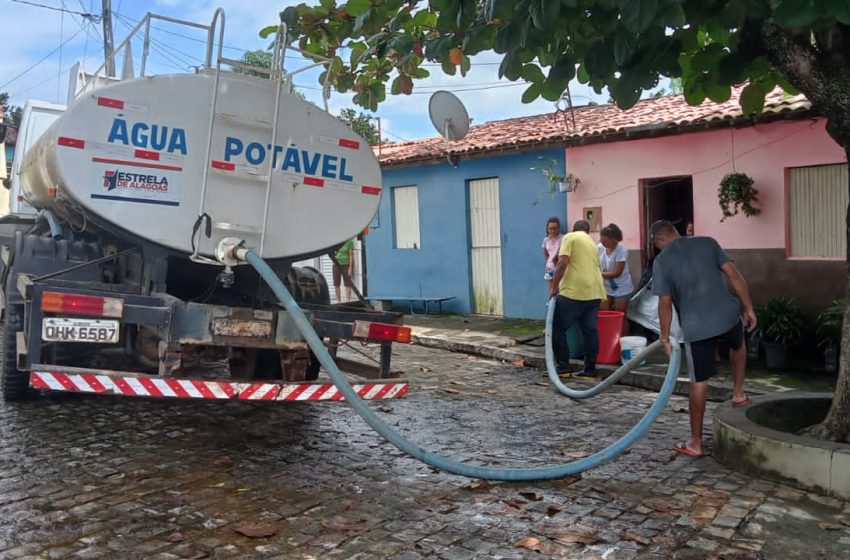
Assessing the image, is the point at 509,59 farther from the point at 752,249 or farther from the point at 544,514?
the point at 752,249

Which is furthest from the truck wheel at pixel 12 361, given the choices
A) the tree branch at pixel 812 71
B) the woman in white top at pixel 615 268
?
the woman in white top at pixel 615 268

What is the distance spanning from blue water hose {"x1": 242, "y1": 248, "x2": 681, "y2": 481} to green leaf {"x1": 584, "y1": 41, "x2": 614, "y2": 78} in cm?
227

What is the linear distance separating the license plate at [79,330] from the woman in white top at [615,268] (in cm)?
601

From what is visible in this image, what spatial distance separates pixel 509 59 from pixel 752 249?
21.2 ft

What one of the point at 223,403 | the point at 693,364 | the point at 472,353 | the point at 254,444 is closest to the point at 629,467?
the point at 693,364

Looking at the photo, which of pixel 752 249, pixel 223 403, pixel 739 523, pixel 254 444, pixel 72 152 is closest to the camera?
pixel 739 523

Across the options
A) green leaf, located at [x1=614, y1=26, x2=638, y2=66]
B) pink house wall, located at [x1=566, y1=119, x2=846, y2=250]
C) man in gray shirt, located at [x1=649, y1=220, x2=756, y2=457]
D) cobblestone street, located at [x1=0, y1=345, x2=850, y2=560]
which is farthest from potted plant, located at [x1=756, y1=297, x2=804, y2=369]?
green leaf, located at [x1=614, y1=26, x2=638, y2=66]

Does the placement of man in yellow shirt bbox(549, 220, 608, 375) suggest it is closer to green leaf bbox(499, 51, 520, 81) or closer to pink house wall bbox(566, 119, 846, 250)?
pink house wall bbox(566, 119, 846, 250)

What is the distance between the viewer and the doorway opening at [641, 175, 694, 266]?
35.1 ft

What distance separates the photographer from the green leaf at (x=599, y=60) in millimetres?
3969

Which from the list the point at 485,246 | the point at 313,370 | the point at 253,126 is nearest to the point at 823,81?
the point at 253,126

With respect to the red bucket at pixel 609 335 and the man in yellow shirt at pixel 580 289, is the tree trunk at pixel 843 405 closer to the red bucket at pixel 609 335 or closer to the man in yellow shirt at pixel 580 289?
the man in yellow shirt at pixel 580 289

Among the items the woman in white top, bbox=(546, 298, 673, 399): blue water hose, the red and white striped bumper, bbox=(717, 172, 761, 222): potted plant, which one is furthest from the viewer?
bbox=(717, 172, 761, 222): potted plant

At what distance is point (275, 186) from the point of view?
535 cm
